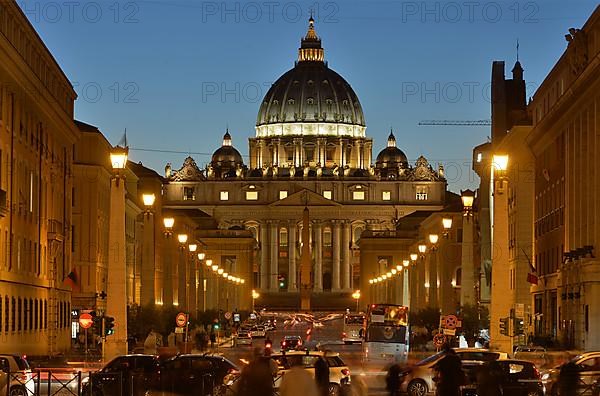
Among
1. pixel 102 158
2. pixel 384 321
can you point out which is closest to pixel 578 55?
pixel 384 321

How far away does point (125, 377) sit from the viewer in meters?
40.6

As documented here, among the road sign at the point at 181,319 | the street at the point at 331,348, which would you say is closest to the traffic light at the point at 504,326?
the street at the point at 331,348

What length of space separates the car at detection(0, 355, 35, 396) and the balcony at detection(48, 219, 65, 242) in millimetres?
33981

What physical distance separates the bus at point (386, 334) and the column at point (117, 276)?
26.5m

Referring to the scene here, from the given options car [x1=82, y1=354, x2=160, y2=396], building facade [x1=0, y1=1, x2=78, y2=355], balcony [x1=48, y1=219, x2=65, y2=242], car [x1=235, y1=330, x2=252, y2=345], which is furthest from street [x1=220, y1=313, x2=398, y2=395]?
balcony [x1=48, y1=219, x2=65, y2=242]

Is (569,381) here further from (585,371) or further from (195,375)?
(195,375)

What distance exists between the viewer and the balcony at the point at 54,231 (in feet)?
247

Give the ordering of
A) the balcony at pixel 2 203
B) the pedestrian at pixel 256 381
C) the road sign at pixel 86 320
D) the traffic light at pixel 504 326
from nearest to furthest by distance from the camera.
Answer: the pedestrian at pixel 256 381
the traffic light at pixel 504 326
the road sign at pixel 86 320
the balcony at pixel 2 203

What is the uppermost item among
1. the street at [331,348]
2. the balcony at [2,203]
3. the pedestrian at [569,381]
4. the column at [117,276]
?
the balcony at [2,203]

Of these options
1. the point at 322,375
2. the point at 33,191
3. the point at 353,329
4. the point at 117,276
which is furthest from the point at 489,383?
the point at 353,329

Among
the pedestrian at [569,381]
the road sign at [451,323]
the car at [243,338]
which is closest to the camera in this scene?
the pedestrian at [569,381]

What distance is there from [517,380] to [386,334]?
42.2 meters

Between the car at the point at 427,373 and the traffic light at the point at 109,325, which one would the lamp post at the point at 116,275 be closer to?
the traffic light at the point at 109,325

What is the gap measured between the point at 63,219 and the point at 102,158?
544 inches
